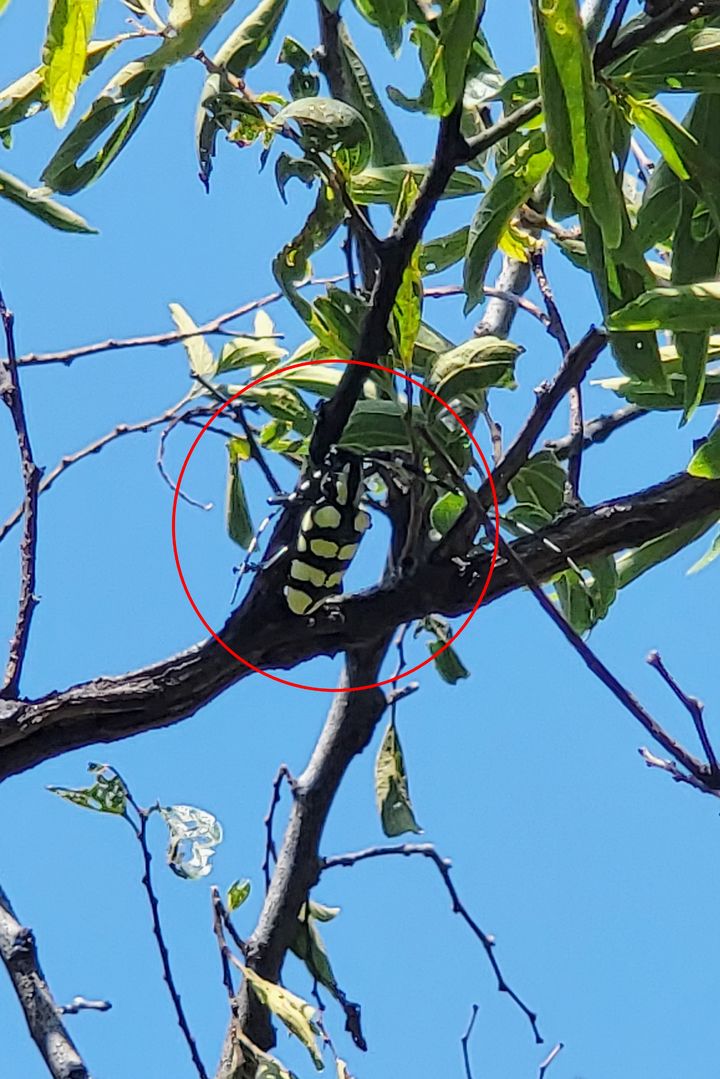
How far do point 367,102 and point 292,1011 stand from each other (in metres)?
0.69

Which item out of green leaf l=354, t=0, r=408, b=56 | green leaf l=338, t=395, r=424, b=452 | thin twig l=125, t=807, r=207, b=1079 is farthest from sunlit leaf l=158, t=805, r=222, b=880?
green leaf l=354, t=0, r=408, b=56

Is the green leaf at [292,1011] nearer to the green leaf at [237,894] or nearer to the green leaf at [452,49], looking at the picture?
the green leaf at [237,894]

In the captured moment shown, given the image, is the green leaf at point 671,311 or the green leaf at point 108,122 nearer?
the green leaf at point 671,311

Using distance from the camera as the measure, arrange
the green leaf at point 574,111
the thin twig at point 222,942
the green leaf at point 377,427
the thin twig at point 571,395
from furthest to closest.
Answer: the thin twig at point 222,942
the thin twig at point 571,395
the green leaf at point 377,427
the green leaf at point 574,111

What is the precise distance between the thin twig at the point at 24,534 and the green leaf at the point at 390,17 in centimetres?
34

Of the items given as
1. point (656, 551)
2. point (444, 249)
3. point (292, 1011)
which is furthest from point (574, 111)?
point (292, 1011)

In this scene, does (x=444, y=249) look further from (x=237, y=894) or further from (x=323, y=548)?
(x=237, y=894)

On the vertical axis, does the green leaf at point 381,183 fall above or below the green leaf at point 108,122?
below

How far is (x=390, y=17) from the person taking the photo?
0.70 metres

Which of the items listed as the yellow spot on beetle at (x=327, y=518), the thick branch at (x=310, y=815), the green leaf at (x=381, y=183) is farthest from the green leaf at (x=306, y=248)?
the thick branch at (x=310, y=815)

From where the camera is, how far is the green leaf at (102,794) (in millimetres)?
917

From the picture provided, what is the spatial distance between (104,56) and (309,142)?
0.19 metres

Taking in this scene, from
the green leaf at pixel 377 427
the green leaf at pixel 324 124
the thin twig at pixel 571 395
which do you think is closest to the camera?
the green leaf at pixel 324 124

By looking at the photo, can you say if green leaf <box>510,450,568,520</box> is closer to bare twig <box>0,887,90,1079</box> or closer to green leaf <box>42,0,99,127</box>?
green leaf <box>42,0,99,127</box>
